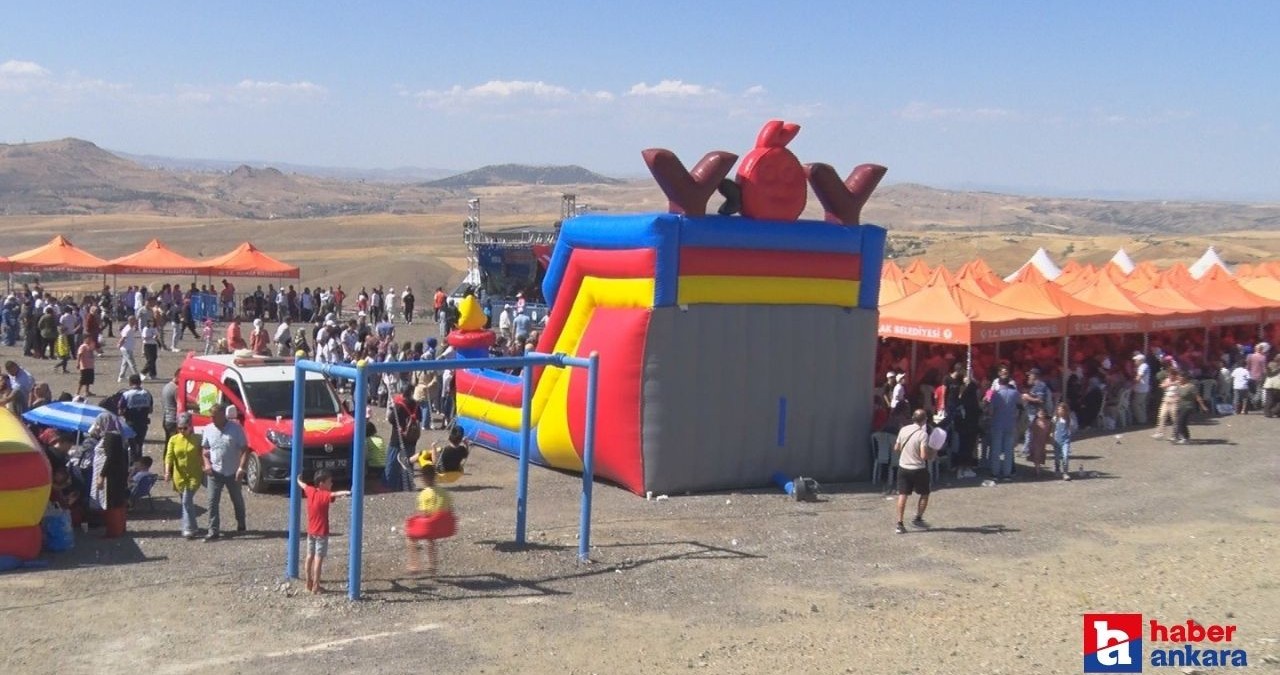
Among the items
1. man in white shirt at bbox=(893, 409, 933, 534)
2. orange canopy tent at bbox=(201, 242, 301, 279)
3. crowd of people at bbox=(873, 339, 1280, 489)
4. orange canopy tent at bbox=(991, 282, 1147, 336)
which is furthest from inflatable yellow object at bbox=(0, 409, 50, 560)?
orange canopy tent at bbox=(201, 242, 301, 279)

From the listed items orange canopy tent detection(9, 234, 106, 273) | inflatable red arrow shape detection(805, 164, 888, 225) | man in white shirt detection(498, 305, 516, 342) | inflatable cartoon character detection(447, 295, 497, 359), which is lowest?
man in white shirt detection(498, 305, 516, 342)

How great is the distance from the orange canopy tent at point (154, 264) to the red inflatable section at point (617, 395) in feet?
67.6

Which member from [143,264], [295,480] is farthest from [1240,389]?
[143,264]

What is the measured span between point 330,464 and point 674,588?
5535 millimetres

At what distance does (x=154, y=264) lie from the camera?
33.4 m

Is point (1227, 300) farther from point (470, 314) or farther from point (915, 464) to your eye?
point (470, 314)

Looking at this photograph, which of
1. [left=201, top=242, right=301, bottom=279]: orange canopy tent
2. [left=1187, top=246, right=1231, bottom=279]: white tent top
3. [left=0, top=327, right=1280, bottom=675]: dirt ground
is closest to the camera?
[left=0, top=327, right=1280, bottom=675]: dirt ground

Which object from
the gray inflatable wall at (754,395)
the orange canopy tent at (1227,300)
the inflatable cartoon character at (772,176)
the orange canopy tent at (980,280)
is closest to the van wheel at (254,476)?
the gray inflatable wall at (754,395)

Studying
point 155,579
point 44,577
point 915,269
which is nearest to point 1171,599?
point 155,579

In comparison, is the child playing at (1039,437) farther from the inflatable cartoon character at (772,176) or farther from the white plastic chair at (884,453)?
the inflatable cartoon character at (772,176)

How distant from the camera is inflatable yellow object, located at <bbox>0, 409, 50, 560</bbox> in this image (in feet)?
35.1

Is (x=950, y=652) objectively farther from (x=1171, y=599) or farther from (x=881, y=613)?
(x=1171, y=599)

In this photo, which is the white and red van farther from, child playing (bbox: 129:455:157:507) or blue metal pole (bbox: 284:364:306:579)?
blue metal pole (bbox: 284:364:306:579)

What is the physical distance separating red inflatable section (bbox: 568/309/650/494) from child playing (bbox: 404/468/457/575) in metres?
4.20
